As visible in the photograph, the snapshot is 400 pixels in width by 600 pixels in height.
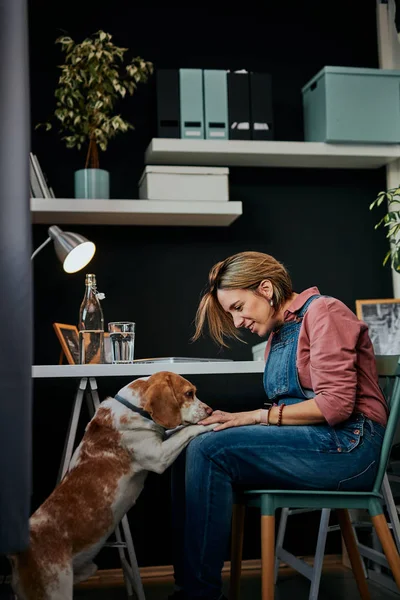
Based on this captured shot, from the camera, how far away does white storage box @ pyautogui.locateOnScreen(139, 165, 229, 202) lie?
3398mm

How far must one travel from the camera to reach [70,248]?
3018 mm

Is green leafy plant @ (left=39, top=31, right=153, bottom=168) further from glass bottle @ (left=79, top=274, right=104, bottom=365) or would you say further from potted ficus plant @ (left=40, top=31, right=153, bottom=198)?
glass bottle @ (left=79, top=274, right=104, bottom=365)

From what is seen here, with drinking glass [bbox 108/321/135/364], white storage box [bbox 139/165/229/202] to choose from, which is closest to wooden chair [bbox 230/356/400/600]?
drinking glass [bbox 108/321/135/364]

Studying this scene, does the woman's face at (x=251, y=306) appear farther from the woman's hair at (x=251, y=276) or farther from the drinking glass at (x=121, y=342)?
the drinking glass at (x=121, y=342)

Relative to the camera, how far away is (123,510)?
2373 mm

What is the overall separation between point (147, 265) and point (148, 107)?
0.79m

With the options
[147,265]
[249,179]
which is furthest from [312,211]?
[147,265]

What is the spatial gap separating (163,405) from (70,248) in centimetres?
94

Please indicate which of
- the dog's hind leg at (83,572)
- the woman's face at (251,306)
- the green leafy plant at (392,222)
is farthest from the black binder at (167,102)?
the dog's hind leg at (83,572)

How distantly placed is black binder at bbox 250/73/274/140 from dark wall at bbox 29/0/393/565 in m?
0.27

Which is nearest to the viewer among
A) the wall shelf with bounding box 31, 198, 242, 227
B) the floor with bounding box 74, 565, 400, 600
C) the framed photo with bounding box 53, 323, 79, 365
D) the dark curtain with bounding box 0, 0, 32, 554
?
the dark curtain with bounding box 0, 0, 32, 554

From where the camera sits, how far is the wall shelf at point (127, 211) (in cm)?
329

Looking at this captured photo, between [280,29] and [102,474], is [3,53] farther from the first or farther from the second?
[280,29]

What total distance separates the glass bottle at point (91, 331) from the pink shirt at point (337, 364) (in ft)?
3.29
